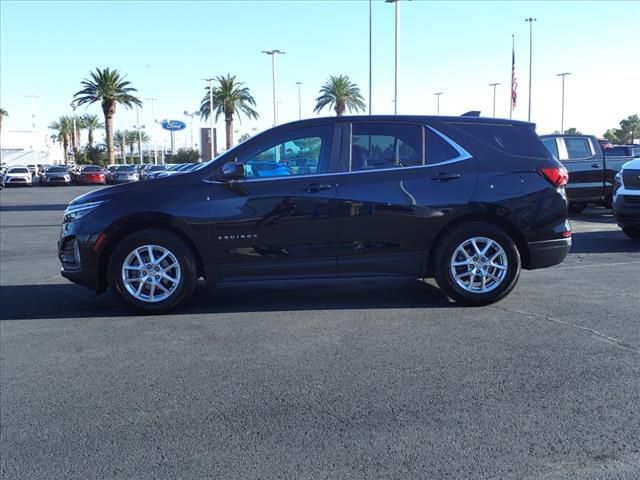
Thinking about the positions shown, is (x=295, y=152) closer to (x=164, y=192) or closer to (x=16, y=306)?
(x=164, y=192)

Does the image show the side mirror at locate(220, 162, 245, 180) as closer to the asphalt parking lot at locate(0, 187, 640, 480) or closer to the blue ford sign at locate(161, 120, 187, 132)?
the asphalt parking lot at locate(0, 187, 640, 480)

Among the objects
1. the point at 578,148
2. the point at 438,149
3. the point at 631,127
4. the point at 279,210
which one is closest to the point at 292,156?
the point at 279,210

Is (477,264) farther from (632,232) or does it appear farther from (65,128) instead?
(65,128)

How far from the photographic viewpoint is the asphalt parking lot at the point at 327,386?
333 centimetres

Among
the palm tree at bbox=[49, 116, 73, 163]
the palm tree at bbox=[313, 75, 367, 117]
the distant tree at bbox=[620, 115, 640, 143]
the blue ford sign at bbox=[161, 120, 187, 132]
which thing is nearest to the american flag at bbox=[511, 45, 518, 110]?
the palm tree at bbox=[313, 75, 367, 117]

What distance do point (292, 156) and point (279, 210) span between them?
58cm

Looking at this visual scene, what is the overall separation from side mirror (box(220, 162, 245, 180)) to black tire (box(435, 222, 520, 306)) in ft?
7.07

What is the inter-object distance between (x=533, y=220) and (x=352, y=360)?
2.75 metres

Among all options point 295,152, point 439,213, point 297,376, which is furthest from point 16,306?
point 439,213

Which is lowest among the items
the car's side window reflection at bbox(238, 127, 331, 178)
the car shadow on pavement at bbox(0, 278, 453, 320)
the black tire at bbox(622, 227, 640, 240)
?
the car shadow on pavement at bbox(0, 278, 453, 320)

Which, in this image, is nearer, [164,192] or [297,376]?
[297,376]

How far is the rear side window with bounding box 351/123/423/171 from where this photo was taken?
6.29 meters

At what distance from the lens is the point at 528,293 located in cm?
693

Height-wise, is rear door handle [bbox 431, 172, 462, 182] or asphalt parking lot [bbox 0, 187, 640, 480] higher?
rear door handle [bbox 431, 172, 462, 182]
